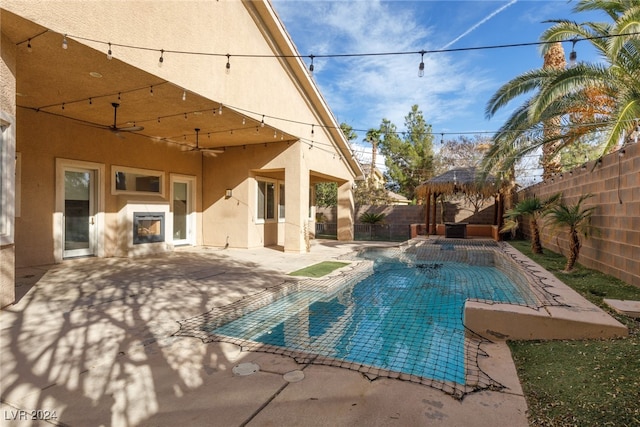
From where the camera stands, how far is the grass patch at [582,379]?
243 cm

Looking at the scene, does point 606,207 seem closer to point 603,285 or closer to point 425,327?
point 603,285

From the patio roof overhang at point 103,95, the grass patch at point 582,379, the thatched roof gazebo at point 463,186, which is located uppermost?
the patio roof overhang at point 103,95

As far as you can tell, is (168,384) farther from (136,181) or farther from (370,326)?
(136,181)

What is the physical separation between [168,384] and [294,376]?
108cm

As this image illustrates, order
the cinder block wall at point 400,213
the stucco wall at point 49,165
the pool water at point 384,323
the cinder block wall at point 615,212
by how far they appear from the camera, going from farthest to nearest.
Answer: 1. the cinder block wall at point 400,213
2. the stucco wall at point 49,165
3. the cinder block wall at point 615,212
4. the pool water at point 384,323

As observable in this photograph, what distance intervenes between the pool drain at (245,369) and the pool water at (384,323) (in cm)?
71

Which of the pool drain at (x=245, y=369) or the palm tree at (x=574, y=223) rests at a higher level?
the palm tree at (x=574, y=223)

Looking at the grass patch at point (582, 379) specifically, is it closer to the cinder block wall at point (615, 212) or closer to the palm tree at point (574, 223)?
the cinder block wall at point (615, 212)

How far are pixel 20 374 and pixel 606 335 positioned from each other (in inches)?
228

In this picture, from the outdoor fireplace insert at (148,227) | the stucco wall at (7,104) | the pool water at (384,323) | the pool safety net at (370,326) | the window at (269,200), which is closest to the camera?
the pool safety net at (370,326)

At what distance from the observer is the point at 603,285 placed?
5887 millimetres

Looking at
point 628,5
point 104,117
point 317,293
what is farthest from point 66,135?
point 628,5

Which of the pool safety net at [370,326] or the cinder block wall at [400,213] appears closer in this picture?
the pool safety net at [370,326]

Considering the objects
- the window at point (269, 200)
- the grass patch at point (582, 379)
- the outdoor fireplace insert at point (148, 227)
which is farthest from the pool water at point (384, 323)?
the outdoor fireplace insert at point (148, 227)
